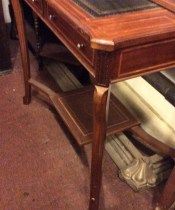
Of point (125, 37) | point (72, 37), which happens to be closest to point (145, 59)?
point (125, 37)

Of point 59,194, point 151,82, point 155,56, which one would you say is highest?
point 155,56

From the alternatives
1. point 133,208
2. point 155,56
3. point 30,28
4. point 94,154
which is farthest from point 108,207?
point 30,28

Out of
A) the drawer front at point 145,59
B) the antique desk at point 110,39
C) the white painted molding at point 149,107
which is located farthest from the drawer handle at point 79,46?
the white painted molding at point 149,107

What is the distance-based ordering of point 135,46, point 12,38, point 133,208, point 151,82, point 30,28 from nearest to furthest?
point 135,46 → point 133,208 → point 151,82 → point 30,28 → point 12,38

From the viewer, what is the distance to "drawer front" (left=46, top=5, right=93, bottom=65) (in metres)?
0.71

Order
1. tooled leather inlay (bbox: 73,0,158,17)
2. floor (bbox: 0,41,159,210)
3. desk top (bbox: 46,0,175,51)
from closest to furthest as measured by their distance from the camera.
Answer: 1. desk top (bbox: 46,0,175,51)
2. tooled leather inlay (bbox: 73,0,158,17)
3. floor (bbox: 0,41,159,210)

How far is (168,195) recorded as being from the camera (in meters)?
0.99

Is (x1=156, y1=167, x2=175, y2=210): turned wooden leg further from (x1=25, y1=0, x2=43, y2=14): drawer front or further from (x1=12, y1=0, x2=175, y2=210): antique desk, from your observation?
(x1=25, y1=0, x2=43, y2=14): drawer front

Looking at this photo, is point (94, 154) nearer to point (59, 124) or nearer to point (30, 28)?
point (59, 124)

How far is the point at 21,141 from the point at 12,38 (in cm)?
111

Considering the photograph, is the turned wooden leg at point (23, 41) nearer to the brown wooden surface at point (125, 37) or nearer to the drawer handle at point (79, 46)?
the brown wooden surface at point (125, 37)

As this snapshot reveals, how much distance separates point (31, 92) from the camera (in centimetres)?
166

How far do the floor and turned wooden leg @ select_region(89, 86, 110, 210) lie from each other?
18cm

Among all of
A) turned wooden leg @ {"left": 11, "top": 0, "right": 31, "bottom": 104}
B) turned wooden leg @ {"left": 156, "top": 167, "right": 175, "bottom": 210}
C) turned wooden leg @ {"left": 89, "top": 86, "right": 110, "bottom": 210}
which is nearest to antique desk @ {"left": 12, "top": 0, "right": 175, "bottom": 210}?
turned wooden leg @ {"left": 89, "top": 86, "right": 110, "bottom": 210}
